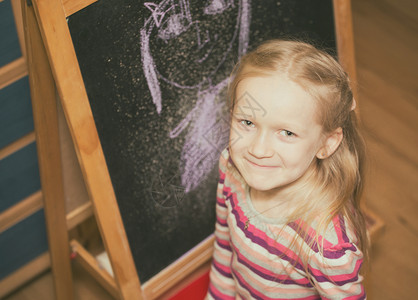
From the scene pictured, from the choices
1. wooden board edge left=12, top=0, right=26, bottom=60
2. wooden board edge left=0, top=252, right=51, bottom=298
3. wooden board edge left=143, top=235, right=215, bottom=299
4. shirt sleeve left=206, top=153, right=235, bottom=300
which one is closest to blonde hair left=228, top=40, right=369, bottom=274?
shirt sleeve left=206, top=153, right=235, bottom=300

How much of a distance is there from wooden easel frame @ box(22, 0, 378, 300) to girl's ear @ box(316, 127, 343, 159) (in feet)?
1.39

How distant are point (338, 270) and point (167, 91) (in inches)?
19.3

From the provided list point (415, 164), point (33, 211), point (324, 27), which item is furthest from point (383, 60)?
point (33, 211)

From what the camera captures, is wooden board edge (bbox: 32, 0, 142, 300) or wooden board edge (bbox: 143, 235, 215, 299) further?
wooden board edge (bbox: 143, 235, 215, 299)

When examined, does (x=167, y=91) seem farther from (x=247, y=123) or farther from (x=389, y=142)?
(x=389, y=142)

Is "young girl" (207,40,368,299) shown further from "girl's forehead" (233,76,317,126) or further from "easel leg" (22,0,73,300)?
"easel leg" (22,0,73,300)

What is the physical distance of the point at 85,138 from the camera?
40.4 inches

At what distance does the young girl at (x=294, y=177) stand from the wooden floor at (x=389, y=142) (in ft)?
1.26

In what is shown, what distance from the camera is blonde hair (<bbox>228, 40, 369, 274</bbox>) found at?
1.00m

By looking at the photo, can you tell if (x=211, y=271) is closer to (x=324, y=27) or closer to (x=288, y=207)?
(x=288, y=207)

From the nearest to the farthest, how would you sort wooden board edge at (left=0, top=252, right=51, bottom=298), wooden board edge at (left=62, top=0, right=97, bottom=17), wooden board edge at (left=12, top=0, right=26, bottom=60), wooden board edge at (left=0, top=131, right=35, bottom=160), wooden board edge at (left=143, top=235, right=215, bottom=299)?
wooden board edge at (left=62, top=0, right=97, bottom=17) → wooden board edge at (left=12, top=0, right=26, bottom=60) → wooden board edge at (left=143, top=235, right=215, bottom=299) → wooden board edge at (left=0, top=131, right=35, bottom=160) → wooden board edge at (left=0, top=252, right=51, bottom=298)

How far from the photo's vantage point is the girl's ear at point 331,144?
41.8 inches

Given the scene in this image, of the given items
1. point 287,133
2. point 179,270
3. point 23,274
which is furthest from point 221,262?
point 23,274

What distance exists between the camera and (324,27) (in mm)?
1376
